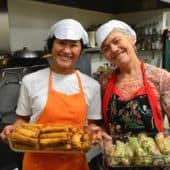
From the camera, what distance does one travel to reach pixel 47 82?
1.12 meters

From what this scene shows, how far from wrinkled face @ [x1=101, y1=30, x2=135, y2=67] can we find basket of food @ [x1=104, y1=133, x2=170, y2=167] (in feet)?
1.09

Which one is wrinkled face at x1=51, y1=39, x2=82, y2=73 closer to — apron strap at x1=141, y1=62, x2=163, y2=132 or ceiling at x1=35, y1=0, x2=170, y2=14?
apron strap at x1=141, y1=62, x2=163, y2=132

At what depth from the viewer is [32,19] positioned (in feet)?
6.97

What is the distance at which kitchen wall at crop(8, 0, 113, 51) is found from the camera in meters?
1.96

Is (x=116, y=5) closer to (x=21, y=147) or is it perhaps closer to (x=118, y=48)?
(x=118, y=48)

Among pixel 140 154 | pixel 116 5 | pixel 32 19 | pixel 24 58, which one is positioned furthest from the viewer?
pixel 116 5

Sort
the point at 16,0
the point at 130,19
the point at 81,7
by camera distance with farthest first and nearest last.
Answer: the point at 130,19 < the point at 81,7 < the point at 16,0

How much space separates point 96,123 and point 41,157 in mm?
244

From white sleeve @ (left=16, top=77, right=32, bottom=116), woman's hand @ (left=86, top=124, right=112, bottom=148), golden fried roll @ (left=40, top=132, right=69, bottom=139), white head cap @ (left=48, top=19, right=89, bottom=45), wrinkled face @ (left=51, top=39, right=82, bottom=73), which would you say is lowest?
woman's hand @ (left=86, top=124, right=112, bottom=148)

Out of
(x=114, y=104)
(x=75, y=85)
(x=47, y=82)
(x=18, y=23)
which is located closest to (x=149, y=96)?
(x=114, y=104)

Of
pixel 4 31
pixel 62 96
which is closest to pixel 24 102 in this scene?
pixel 62 96

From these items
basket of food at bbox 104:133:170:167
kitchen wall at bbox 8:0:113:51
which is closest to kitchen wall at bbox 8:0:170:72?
kitchen wall at bbox 8:0:113:51

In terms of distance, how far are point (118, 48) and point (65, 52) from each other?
0.19 meters

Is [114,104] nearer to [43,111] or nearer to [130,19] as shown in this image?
[43,111]
